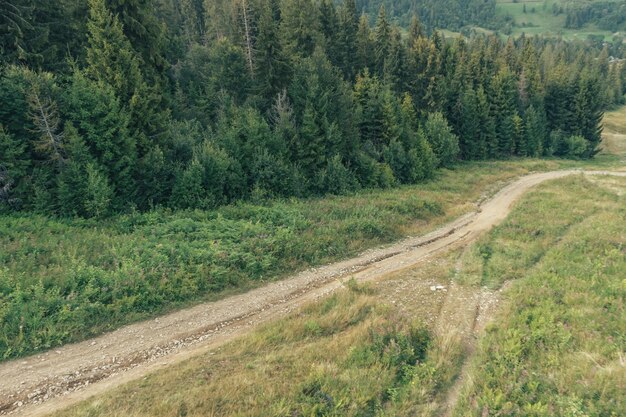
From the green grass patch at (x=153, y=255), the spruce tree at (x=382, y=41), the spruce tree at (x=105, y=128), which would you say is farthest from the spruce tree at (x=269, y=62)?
the spruce tree at (x=382, y=41)

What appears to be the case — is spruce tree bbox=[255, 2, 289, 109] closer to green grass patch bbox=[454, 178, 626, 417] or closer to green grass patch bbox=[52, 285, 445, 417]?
green grass patch bbox=[454, 178, 626, 417]

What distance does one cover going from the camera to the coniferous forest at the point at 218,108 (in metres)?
20.6

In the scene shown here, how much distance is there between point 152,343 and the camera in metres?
12.4

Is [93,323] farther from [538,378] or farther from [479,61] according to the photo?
[479,61]

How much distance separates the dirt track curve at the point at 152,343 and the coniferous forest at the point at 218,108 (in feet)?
33.2

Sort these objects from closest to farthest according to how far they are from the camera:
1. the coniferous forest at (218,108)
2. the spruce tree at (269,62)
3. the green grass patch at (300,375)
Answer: the green grass patch at (300,375), the coniferous forest at (218,108), the spruce tree at (269,62)

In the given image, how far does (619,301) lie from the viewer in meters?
14.3

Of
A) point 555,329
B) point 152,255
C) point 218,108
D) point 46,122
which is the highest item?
point 218,108

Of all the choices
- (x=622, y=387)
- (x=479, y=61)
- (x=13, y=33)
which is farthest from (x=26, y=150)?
(x=479, y=61)

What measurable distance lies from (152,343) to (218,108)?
30051mm

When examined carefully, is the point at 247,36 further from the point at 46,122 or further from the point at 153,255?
the point at 153,255

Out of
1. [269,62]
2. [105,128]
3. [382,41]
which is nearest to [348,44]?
[382,41]

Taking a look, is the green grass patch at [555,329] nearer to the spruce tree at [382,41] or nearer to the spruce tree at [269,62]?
the spruce tree at [269,62]

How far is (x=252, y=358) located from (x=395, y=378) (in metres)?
4.43
